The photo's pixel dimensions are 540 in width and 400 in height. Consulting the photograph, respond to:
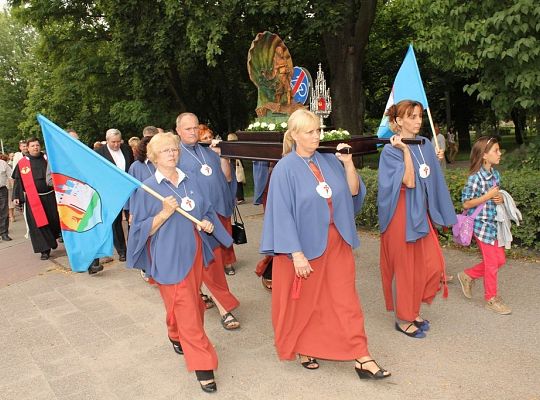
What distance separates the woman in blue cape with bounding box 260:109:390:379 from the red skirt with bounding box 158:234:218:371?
0.59 m

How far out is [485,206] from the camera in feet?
16.5

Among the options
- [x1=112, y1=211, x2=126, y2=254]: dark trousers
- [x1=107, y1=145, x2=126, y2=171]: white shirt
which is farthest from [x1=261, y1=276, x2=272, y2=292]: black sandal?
[x1=107, y1=145, x2=126, y2=171]: white shirt

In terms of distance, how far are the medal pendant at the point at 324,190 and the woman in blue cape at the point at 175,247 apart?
37.8 inches

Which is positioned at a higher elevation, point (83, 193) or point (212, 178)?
point (83, 193)

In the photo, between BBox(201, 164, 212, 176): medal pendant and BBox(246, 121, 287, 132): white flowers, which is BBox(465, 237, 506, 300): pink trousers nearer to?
BBox(246, 121, 287, 132): white flowers

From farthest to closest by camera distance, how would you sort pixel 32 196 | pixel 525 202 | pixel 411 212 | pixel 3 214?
pixel 3 214 → pixel 32 196 → pixel 525 202 → pixel 411 212

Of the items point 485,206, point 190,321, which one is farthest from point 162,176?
point 485,206

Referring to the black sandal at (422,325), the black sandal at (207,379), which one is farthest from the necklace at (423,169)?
the black sandal at (207,379)

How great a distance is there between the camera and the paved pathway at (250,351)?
151 inches

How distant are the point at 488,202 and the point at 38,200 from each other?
7121 mm

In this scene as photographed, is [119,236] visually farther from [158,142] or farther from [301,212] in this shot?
[301,212]

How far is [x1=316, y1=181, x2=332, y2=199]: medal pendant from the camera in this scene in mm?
3799

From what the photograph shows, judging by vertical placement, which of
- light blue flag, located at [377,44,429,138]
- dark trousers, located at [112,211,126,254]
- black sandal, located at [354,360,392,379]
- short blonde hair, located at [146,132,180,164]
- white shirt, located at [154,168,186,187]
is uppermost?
light blue flag, located at [377,44,429,138]

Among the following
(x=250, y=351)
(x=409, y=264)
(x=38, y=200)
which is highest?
(x=38, y=200)
